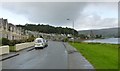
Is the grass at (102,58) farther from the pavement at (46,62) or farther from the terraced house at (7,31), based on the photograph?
the terraced house at (7,31)

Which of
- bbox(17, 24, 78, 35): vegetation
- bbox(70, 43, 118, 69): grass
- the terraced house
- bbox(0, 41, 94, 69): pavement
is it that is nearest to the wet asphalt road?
bbox(0, 41, 94, 69): pavement

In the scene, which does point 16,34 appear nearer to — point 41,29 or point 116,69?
point 41,29

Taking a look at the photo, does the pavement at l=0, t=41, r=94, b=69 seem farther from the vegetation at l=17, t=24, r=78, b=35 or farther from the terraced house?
the vegetation at l=17, t=24, r=78, b=35

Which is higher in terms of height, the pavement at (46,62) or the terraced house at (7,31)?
the terraced house at (7,31)

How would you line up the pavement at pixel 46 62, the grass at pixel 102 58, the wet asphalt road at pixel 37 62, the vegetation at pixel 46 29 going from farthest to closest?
the vegetation at pixel 46 29, the wet asphalt road at pixel 37 62, the pavement at pixel 46 62, the grass at pixel 102 58

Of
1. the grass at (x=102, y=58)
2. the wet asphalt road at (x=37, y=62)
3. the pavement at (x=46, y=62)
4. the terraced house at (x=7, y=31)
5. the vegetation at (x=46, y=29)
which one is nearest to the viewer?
the grass at (x=102, y=58)

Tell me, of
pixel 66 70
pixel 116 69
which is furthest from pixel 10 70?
pixel 116 69

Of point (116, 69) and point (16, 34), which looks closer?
point (116, 69)

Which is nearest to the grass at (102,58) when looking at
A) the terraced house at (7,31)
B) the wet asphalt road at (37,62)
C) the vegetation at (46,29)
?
the wet asphalt road at (37,62)

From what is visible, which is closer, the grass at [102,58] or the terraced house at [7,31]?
the grass at [102,58]

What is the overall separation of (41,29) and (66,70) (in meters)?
159

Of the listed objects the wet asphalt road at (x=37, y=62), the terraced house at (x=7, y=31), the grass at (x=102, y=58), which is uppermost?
the terraced house at (x=7, y=31)

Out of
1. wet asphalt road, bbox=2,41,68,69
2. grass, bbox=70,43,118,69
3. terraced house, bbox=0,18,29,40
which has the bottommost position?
→ wet asphalt road, bbox=2,41,68,69

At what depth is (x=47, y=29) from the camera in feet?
579
